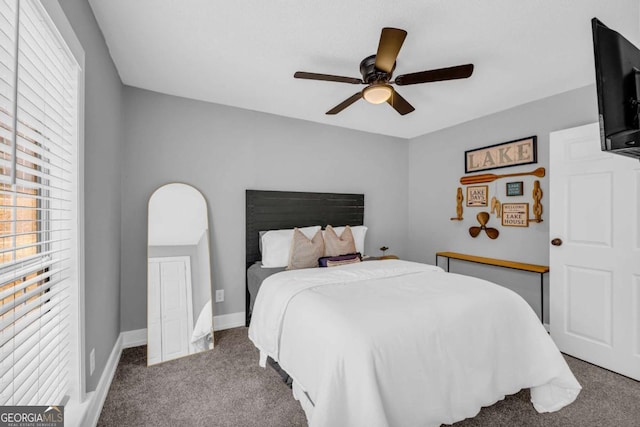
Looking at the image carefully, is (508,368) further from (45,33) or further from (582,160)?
(45,33)

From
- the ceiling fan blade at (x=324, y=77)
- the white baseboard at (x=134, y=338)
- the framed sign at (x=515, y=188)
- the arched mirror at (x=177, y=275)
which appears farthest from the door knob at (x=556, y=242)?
the white baseboard at (x=134, y=338)

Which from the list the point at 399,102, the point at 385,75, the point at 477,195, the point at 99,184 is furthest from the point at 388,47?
the point at 477,195

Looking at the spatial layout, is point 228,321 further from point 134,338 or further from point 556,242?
point 556,242

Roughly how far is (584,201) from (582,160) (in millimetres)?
360

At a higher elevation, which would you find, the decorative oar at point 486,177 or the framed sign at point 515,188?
the decorative oar at point 486,177

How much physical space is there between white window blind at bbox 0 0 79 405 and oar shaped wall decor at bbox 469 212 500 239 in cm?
388

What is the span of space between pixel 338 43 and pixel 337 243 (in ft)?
6.16

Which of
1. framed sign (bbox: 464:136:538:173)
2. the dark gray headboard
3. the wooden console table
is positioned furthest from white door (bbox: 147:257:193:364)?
framed sign (bbox: 464:136:538:173)

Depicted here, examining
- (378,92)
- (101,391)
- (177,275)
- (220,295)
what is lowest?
(101,391)

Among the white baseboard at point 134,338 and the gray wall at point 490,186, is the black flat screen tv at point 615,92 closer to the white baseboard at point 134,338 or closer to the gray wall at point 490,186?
the gray wall at point 490,186

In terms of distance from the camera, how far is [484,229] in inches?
142

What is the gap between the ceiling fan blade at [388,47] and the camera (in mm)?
1580

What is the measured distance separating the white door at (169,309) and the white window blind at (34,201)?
109 cm

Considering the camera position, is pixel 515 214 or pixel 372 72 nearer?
pixel 372 72
